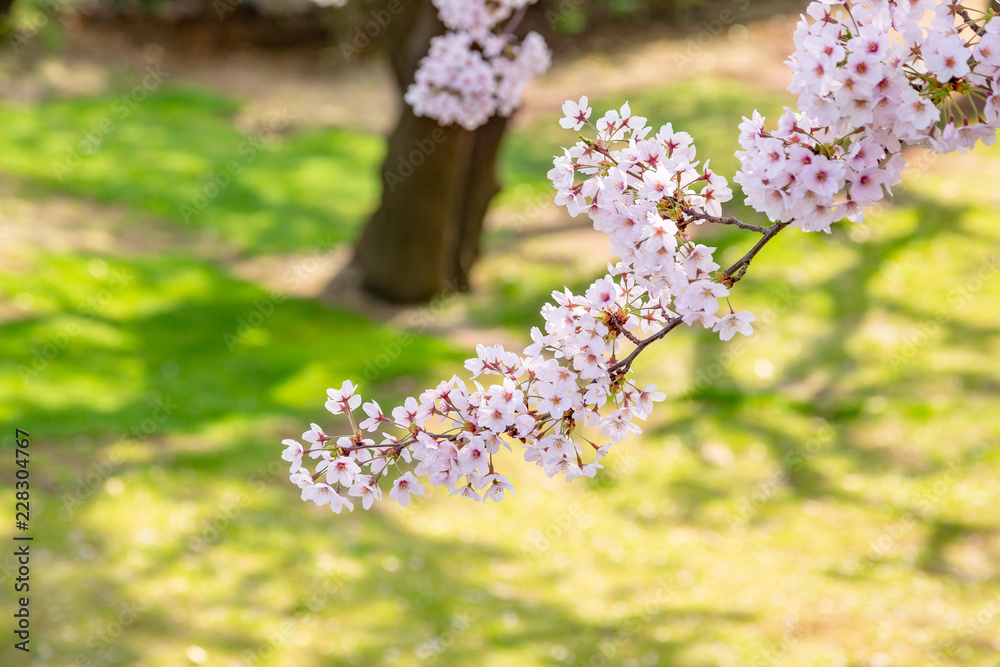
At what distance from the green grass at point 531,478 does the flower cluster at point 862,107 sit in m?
3.44

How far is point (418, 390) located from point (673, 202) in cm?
534

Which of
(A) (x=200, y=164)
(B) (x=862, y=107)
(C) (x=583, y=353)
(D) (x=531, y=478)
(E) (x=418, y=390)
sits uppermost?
(B) (x=862, y=107)

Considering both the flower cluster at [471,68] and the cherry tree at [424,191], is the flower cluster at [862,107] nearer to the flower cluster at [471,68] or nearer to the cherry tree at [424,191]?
the flower cluster at [471,68]

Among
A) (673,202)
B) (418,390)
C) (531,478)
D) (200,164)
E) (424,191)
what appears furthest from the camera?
(200,164)

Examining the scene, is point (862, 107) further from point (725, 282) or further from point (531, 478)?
point (531, 478)

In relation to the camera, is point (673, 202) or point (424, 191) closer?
point (673, 202)

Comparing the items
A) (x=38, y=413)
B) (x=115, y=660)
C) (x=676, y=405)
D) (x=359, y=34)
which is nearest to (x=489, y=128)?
(x=676, y=405)

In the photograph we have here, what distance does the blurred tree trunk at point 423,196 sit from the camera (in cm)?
751

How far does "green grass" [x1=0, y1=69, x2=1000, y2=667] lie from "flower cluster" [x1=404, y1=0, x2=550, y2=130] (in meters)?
2.68

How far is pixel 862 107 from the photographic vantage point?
1652 mm

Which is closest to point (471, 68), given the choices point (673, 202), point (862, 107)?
point (673, 202)

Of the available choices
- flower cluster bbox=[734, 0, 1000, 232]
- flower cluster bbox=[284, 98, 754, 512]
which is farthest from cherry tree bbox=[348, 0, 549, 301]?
flower cluster bbox=[734, 0, 1000, 232]

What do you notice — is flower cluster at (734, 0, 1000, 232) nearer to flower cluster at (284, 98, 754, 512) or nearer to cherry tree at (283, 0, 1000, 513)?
cherry tree at (283, 0, 1000, 513)

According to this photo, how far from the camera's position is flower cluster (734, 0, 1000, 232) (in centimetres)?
163
